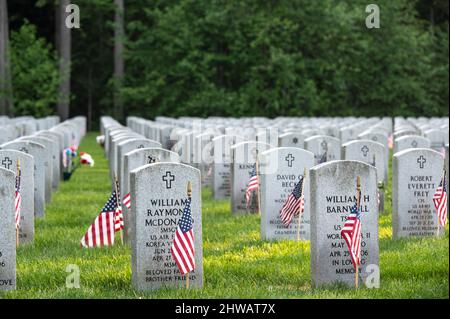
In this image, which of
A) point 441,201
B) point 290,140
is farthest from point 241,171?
point 441,201

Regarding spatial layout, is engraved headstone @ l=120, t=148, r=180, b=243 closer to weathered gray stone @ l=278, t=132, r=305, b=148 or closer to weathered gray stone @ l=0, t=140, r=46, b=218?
weathered gray stone @ l=0, t=140, r=46, b=218

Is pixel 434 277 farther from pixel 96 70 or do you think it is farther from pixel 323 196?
pixel 96 70

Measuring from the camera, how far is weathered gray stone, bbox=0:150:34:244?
1238 cm

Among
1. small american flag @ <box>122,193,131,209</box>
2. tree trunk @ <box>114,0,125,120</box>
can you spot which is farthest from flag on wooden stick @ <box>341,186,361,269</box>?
tree trunk @ <box>114,0,125,120</box>

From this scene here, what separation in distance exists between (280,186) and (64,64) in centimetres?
3953

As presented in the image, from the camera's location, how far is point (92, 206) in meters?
17.0

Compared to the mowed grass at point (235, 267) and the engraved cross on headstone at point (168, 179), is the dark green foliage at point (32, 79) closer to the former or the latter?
the mowed grass at point (235, 267)

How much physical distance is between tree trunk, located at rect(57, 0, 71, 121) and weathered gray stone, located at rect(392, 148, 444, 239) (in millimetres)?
37972

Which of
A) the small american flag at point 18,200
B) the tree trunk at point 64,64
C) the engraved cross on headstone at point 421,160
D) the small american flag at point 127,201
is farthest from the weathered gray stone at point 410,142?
the tree trunk at point 64,64

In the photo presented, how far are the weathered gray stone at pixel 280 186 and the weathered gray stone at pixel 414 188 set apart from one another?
3.77ft

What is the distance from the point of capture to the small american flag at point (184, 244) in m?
9.50

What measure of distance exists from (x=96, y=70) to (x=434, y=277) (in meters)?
56.3

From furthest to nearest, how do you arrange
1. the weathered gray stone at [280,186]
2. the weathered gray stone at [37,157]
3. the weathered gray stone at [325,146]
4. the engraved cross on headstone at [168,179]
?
the weathered gray stone at [325,146], the weathered gray stone at [37,157], the weathered gray stone at [280,186], the engraved cross on headstone at [168,179]

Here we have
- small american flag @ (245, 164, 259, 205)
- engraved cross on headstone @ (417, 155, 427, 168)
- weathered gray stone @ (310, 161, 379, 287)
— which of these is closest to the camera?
weathered gray stone @ (310, 161, 379, 287)
